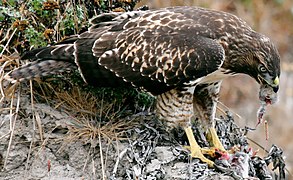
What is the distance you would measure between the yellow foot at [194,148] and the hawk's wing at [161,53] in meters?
0.36

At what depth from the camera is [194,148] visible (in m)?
4.62

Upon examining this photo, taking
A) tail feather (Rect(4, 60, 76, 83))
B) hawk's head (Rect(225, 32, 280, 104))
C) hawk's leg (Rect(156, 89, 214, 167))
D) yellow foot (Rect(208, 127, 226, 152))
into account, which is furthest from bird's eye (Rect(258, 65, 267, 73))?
tail feather (Rect(4, 60, 76, 83))

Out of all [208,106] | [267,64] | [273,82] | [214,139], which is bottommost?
[214,139]

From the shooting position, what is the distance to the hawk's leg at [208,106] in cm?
489

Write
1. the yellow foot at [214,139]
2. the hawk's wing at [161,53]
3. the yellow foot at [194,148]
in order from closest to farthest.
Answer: the hawk's wing at [161,53], the yellow foot at [194,148], the yellow foot at [214,139]

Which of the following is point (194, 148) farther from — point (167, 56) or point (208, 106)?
point (167, 56)

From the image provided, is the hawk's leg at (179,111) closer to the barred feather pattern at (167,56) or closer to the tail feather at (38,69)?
the barred feather pattern at (167,56)

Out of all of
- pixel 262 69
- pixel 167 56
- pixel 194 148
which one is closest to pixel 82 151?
pixel 194 148

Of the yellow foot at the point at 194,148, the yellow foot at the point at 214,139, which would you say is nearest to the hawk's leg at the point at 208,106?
the yellow foot at the point at 214,139

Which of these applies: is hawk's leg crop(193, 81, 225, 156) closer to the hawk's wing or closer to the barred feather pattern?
the barred feather pattern

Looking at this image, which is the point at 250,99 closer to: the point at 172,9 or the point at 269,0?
the point at 269,0

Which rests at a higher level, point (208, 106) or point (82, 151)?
point (208, 106)

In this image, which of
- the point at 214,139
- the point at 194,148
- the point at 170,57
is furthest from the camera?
the point at 214,139

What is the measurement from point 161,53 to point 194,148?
2.19 feet
